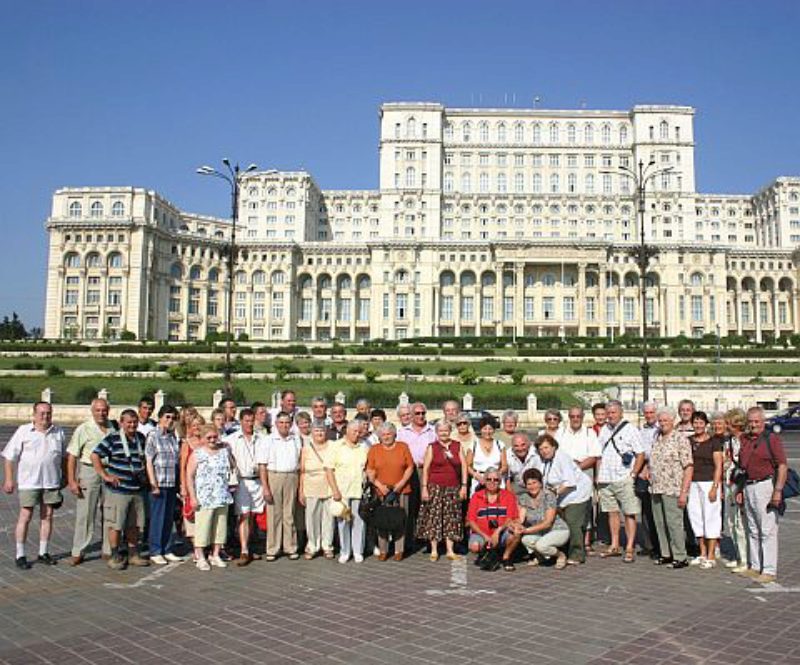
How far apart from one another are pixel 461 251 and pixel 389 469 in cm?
8496

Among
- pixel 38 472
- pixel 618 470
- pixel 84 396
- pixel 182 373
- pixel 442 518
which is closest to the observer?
pixel 38 472

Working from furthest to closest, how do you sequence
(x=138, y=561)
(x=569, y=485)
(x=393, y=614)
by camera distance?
(x=569, y=485)
(x=138, y=561)
(x=393, y=614)

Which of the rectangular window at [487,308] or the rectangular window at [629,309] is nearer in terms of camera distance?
the rectangular window at [629,309]

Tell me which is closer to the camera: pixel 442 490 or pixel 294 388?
pixel 442 490

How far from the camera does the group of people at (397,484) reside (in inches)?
347

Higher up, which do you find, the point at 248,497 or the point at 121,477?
the point at 121,477

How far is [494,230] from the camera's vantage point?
9625 cm

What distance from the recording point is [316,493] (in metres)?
9.44

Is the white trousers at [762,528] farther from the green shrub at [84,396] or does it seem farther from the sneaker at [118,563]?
the green shrub at [84,396]

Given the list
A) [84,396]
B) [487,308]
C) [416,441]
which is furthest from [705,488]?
[487,308]

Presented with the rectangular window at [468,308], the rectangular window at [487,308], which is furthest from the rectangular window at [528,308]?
the rectangular window at [468,308]

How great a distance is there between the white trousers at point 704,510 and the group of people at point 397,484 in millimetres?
19

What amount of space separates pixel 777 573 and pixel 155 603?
24.9 ft

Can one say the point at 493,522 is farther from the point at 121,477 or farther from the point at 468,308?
the point at 468,308
